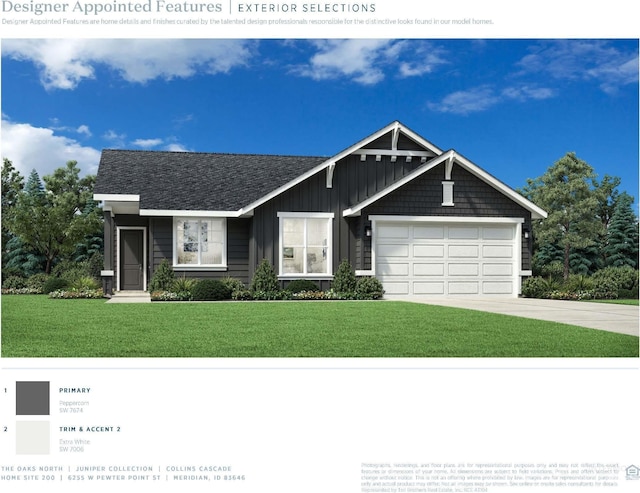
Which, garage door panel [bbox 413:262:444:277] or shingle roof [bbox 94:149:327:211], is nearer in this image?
garage door panel [bbox 413:262:444:277]

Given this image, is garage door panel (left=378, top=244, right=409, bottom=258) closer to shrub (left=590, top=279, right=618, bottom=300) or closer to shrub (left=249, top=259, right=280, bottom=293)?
shrub (left=249, top=259, right=280, bottom=293)

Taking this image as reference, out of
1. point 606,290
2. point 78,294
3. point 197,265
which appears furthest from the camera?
point 606,290

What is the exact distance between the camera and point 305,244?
18.1 metres

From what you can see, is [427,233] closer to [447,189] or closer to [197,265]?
[447,189]

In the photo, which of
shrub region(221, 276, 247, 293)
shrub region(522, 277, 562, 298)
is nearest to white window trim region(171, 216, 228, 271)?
shrub region(221, 276, 247, 293)

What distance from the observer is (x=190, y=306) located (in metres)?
14.1

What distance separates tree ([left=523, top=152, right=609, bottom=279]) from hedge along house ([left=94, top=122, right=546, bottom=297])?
12735 millimetres

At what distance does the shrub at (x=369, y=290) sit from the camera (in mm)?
17031

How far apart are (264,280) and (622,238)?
22.5 metres

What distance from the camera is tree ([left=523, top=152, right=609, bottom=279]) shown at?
98.5ft

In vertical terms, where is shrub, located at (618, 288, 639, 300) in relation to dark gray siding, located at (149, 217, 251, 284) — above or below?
below

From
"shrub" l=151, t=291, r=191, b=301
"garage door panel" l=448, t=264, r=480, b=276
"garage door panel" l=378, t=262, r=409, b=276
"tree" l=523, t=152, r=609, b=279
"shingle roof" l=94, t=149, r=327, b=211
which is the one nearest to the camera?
"shrub" l=151, t=291, r=191, b=301

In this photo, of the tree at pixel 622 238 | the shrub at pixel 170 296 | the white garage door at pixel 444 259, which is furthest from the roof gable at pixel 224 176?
the tree at pixel 622 238
